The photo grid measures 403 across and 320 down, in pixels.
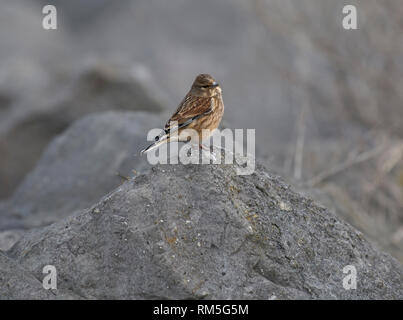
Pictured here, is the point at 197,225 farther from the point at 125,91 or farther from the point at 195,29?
the point at 195,29

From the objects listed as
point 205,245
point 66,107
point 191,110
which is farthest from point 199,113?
point 66,107

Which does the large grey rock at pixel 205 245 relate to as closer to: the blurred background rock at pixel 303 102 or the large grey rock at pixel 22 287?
the large grey rock at pixel 22 287

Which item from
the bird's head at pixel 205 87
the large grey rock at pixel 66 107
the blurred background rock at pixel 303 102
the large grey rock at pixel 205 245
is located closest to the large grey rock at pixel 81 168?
the blurred background rock at pixel 303 102

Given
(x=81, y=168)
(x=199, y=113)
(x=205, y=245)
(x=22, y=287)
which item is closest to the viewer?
(x=22, y=287)

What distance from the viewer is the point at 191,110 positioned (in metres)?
4.64

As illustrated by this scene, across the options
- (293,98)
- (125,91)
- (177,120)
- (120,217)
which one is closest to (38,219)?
(177,120)

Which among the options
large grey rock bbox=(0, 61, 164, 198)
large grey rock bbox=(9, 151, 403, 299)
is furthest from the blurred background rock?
large grey rock bbox=(9, 151, 403, 299)

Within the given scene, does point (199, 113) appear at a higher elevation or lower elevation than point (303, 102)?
lower

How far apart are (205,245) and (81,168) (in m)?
3.17

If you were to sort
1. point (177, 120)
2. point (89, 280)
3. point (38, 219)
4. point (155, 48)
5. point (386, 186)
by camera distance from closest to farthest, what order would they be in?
1. point (89, 280)
2. point (177, 120)
3. point (38, 219)
4. point (386, 186)
5. point (155, 48)

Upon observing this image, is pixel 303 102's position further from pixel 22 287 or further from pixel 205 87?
pixel 22 287

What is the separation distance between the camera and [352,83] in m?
9.67

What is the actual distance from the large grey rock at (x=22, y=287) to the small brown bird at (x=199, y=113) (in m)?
1.33

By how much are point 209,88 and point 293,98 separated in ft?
17.0
